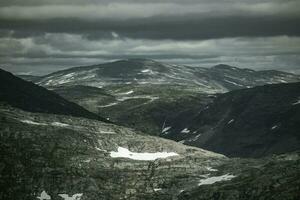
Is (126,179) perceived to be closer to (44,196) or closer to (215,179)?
(44,196)

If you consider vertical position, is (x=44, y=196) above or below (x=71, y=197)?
above

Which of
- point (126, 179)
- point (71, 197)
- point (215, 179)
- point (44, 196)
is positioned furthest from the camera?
point (126, 179)

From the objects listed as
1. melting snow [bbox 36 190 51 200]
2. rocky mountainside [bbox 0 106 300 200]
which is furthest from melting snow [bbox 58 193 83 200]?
melting snow [bbox 36 190 51 200]

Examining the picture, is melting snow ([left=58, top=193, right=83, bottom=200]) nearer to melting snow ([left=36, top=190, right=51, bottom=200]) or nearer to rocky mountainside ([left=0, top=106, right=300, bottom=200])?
rocky mountainside ([left=0, top=106, right=300, bottom=200])

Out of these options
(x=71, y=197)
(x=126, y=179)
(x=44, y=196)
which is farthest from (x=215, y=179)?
(x=44, y=196)

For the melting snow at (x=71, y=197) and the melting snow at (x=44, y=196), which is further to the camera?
the melting snow at (x=71, y=197)

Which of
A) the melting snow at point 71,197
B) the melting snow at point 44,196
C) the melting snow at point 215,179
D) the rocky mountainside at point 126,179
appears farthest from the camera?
the melting snow at point 215,179

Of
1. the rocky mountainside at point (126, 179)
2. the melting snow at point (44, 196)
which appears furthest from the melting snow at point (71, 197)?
the melting snow at point (44, 196)

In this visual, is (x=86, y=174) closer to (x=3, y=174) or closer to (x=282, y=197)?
(x=3, y=174)

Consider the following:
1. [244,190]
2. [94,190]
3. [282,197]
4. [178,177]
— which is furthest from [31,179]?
[282,197]

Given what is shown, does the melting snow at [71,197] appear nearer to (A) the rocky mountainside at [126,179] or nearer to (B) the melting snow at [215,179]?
(A) the rocky mountainside at [126,179]

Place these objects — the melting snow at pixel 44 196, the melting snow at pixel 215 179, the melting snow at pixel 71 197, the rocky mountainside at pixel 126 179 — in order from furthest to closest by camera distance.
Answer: the melting snow at pixel 215 179, the melting snow at pixel 71 197, the melting snow at pixel 44 196, the rocky mountainside at pixel 126 179
